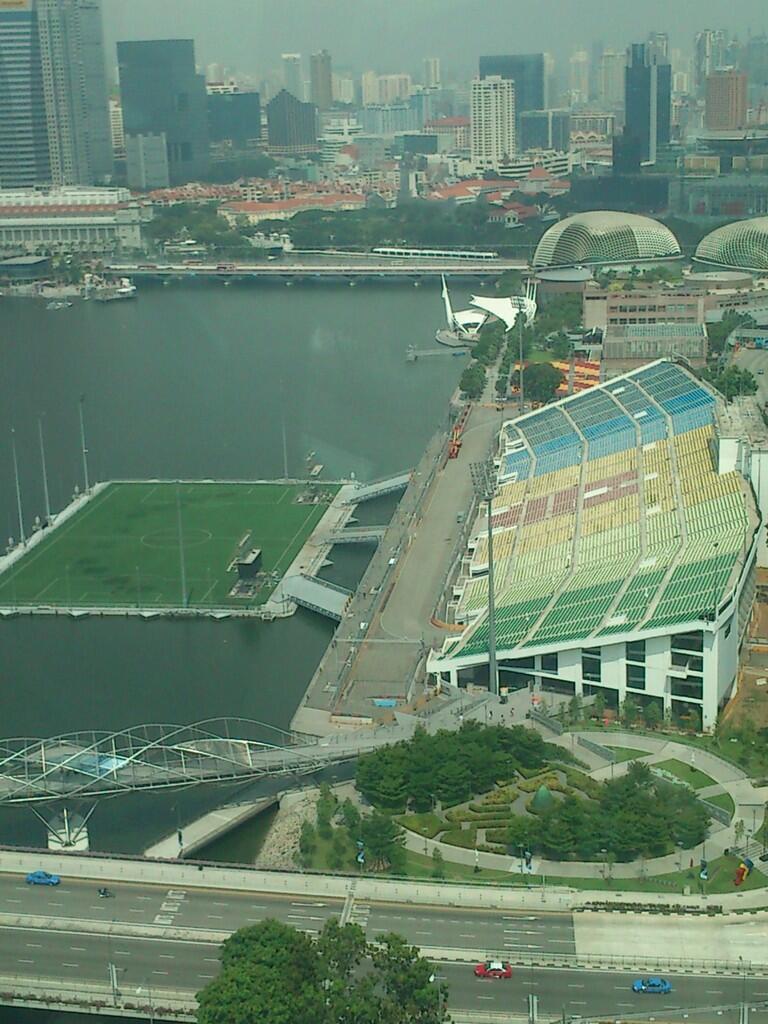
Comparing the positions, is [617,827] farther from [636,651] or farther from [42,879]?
[42,879]

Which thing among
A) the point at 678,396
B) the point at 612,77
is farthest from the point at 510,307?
the point at 612,77

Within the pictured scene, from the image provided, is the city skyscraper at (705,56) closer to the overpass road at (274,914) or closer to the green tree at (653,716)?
the green tree at (653,716)

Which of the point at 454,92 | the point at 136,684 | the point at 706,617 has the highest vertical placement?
the point at 454,92

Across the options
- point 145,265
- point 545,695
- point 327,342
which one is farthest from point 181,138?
point 545,695

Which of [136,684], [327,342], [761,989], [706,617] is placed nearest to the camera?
[761,989]

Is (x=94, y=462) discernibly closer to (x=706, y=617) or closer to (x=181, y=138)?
(x=706, y=617)

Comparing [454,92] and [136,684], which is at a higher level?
[454,92]

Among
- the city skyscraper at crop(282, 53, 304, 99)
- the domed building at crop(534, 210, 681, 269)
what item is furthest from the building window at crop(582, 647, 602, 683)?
the city skyscraper at crop(282, 53, 304, 99)

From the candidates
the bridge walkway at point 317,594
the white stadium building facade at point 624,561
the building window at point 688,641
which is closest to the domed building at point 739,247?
the white stadium building facade at point 624,561
